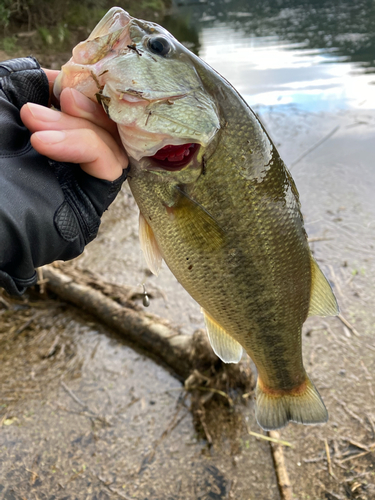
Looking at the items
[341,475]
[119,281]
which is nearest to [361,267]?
[341,475]

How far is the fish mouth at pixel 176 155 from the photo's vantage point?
153cm

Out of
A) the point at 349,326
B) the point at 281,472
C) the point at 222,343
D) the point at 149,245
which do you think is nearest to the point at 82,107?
the point at 149,245

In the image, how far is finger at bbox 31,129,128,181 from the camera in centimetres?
124

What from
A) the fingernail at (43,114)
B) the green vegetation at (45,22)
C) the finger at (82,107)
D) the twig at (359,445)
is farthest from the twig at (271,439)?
the green vegetation at (45,22)

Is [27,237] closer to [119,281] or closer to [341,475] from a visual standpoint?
[341,475]

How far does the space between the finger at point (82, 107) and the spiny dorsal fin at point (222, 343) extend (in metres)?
1.13

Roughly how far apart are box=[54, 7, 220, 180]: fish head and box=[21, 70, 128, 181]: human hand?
0.21 feet

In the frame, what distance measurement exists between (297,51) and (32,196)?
16467 millimetres

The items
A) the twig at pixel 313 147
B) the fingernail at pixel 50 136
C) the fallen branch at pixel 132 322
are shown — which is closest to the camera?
the fingernail at pixel 50 136

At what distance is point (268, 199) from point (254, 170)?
141mm

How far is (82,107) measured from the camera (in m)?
1.31

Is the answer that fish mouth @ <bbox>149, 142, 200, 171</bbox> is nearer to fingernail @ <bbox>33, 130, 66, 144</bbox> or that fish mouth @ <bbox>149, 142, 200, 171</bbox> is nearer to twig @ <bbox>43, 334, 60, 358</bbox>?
fingernail @ <bbox>33, 130, 66, 144</bbox>

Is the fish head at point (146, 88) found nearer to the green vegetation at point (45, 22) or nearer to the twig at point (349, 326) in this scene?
the twig at point (349, 326)

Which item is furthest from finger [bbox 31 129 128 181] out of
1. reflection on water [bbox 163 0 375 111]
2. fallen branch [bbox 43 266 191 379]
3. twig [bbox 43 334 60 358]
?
reflection on water [bbox 163 0 375 111]
